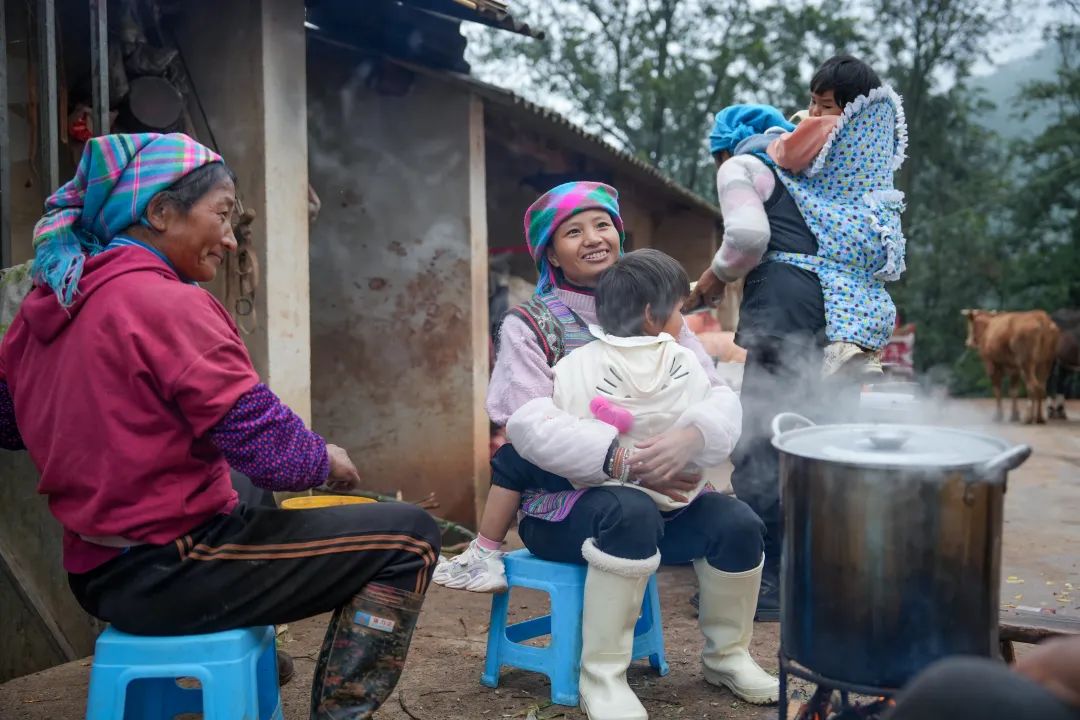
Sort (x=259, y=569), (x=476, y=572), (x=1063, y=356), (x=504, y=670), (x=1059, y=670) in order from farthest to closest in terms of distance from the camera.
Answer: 1. (x=1063, y=356)
2. (x=504, y=670)
3. (x=476, y=572)
4. (x=259, y=569)
5. (x=1059, y=670)

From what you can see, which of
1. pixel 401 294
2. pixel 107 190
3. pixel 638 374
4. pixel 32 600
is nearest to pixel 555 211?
pixel 638 374

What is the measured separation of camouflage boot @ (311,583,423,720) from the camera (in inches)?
92.0

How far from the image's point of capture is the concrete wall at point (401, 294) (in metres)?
6.32

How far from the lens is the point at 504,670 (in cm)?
342

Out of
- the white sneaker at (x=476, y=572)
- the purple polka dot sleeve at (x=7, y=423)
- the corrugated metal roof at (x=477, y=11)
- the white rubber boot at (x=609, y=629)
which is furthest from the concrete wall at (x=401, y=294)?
the purple polka dot sleeve at (x=7, y=423)

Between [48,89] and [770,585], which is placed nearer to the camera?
[48,89]

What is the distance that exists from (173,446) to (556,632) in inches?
54.0

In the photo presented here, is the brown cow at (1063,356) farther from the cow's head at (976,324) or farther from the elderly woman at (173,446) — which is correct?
the elderly woman at (173,446)

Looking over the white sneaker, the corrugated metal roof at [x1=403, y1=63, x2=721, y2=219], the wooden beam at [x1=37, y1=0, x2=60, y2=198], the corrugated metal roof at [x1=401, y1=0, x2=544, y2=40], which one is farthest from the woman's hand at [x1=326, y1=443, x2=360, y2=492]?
the corrugated metal roof at [x1=403, y1=63, x2=721, y2=219]

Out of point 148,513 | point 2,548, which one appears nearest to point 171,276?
point 148,513

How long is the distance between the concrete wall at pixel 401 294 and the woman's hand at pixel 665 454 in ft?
11.8

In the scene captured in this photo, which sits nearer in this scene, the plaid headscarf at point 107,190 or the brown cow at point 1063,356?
the plaid headscarf at point 107,190

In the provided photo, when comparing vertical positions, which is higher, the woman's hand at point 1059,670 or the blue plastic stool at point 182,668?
the woman's hand at point 1059,670

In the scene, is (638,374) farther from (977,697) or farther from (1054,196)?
(1054,196)
